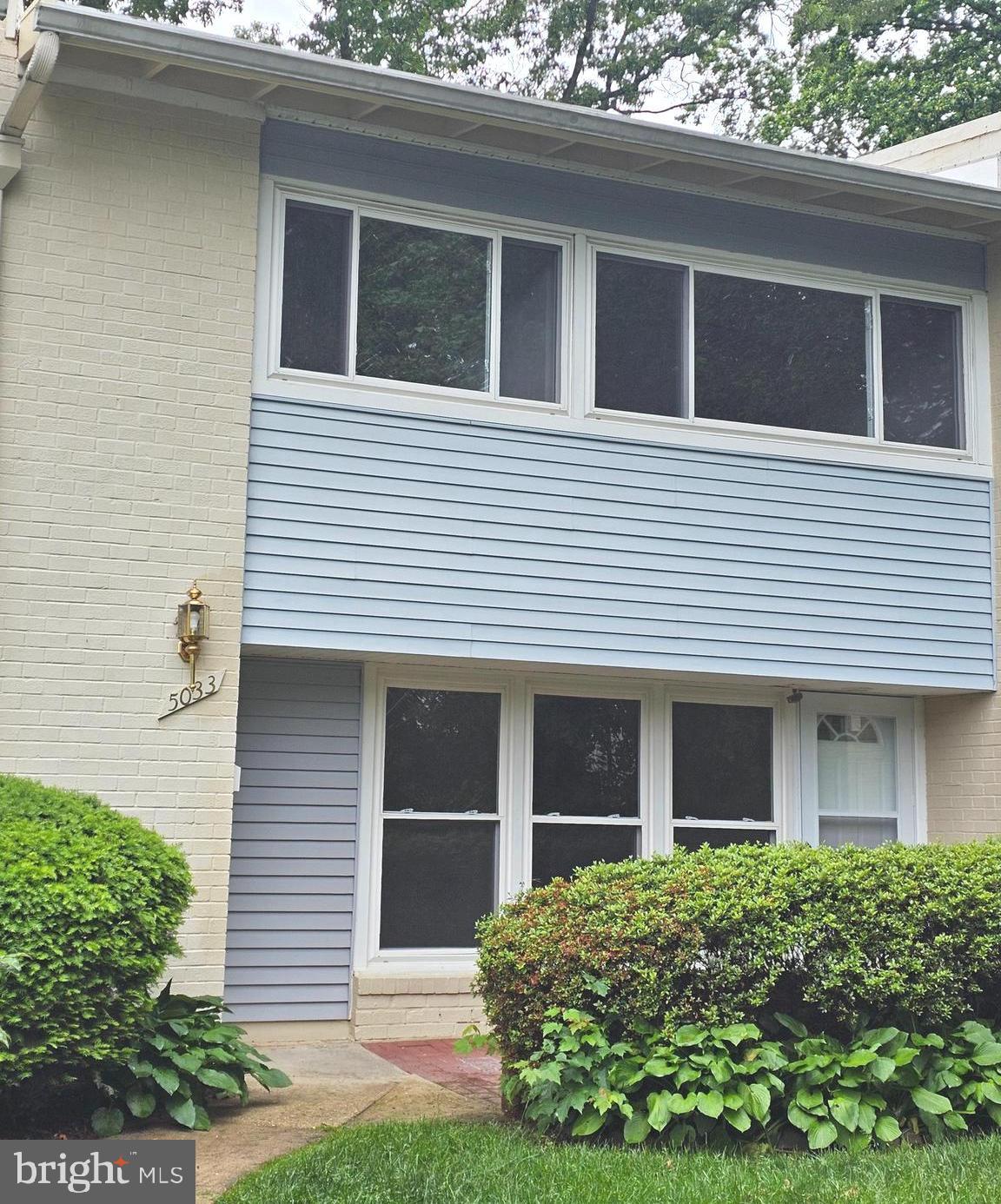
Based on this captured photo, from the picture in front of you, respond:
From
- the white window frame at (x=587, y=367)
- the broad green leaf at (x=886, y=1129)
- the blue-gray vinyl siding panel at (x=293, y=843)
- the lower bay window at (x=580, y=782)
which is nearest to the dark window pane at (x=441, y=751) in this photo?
the lower bay window at (x=580, y=782)

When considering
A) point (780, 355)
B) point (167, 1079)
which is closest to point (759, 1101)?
point (167, 1079)

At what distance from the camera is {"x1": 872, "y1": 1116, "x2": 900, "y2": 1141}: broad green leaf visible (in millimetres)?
6055

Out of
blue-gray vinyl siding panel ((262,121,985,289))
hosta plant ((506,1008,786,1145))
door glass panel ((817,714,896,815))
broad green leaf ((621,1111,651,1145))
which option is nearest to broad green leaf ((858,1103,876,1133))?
hosta plant ((506,1008,786,1145))

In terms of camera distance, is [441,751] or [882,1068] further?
[441,751]

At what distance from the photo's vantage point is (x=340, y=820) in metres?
9.15

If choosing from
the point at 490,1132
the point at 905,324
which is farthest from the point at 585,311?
the point at 490,1132

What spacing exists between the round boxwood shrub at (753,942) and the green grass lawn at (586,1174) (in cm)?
64

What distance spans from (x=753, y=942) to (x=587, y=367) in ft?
14.7

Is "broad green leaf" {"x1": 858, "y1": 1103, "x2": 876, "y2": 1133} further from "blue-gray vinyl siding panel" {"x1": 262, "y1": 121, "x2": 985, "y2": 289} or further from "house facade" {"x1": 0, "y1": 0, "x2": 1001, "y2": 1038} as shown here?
"blue-gray vinyl siding panel" {"x1": 262, "y1": 121, "x2": 985, "y2": 289}

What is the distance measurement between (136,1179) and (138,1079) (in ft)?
4.82

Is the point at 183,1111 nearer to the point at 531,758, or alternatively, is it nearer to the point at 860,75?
the point at 531,758

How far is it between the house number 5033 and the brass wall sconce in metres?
0.05

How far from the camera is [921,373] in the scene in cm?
1074

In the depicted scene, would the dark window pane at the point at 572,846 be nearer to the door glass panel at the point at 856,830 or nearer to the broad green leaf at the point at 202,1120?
the door glass panel at the point at 856,830
